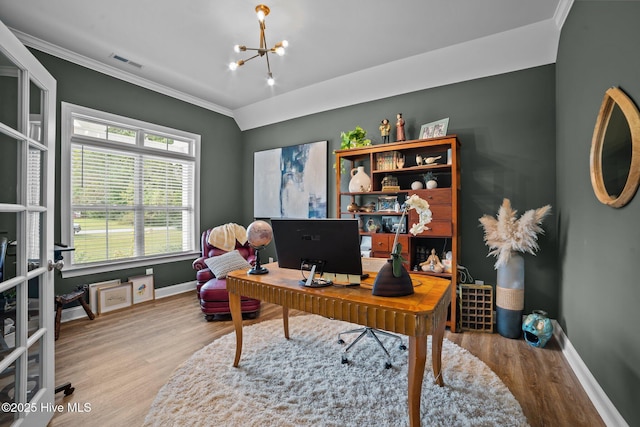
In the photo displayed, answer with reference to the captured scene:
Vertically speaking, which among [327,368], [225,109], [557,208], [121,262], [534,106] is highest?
[225,109]

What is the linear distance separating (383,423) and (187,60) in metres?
4.05

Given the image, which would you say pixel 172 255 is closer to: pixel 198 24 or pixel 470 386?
pixel 198 24

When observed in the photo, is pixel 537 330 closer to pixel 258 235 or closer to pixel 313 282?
pixel 313 282

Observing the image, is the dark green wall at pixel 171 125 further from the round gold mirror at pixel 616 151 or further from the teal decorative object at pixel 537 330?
the round gold mirror at pixel 616 151

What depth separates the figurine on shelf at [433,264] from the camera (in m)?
3.18

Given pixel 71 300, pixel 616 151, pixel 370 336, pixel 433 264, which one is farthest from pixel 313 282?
pixel 71 300

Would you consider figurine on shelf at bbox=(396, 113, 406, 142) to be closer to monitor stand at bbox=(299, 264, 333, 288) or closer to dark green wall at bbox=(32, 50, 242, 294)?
monitor stand at bbox=(299, 264, 333, 288)

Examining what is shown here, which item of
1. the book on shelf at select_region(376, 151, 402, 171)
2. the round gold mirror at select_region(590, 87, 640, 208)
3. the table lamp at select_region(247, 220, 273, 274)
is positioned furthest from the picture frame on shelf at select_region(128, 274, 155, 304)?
the round gold mirror at select_region(590, 87, 640, 208)

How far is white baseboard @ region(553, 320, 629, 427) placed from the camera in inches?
64.7

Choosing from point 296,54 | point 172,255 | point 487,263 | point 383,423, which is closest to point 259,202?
point 172,255

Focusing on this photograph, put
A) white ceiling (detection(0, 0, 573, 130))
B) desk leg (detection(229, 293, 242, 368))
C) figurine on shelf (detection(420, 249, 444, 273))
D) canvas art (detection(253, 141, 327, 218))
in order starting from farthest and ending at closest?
canvas art (detection(253, 141, 327, 218)), figurine on shelf (detection(420, 249, 444, 273)), white ceiling (detection(0, 0, 573, 130)), desk leg (detection(229, 293, 242, 368))

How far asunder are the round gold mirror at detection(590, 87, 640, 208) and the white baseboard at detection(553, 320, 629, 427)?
1.17 metres

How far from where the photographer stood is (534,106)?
304 centimetres

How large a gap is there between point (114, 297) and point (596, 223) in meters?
4.86
